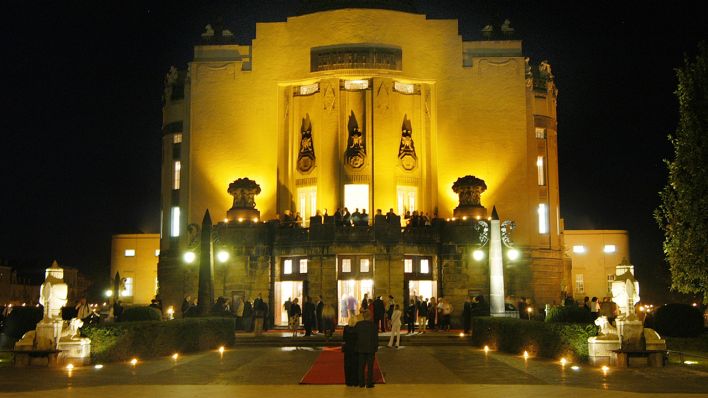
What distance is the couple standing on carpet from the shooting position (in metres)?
17.8

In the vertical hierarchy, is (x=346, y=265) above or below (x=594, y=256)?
below

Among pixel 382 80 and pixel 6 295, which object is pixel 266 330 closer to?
pixel 382 80

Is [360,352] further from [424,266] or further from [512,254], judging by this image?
[512,254]

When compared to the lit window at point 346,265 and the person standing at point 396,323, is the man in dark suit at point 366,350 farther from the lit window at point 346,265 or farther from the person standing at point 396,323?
the lit window at point 346,265

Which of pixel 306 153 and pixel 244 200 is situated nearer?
pixel 244 200

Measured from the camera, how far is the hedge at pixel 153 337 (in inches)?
963

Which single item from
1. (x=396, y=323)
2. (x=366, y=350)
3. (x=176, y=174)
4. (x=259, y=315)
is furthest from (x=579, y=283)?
(x=366, y=350)

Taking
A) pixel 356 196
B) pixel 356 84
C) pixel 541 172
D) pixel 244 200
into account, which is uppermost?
pixel 356 84

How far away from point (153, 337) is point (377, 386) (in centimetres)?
1076

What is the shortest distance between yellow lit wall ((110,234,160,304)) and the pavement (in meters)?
42.2

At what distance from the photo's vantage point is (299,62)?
51.1 m

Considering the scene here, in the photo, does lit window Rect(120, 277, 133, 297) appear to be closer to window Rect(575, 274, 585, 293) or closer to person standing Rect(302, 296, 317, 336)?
person standing Rect(302, 296, 317, 336)

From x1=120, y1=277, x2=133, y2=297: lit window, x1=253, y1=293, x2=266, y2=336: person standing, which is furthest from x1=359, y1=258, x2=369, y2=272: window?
x1=120, y1=277, x2=133, y2=297: lit window

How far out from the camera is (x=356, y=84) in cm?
4931
